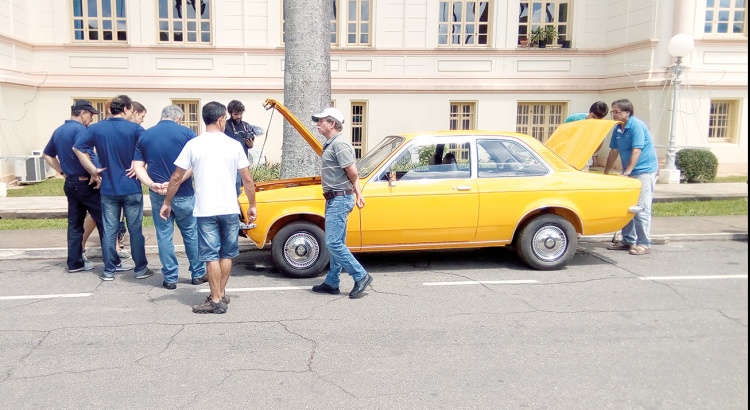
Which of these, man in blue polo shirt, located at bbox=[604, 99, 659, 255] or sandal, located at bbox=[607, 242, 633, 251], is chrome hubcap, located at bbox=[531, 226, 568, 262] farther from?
sandal, located at bbox=[607, 242, 633, 251]

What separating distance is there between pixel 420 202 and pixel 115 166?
3.20 metres

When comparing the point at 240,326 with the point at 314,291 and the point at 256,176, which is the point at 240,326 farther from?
the point at 256,176

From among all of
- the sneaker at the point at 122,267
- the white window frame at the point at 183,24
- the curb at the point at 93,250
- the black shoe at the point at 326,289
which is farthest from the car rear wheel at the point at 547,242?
the white window frame at the point at 183,24

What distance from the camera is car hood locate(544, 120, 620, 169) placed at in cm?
741

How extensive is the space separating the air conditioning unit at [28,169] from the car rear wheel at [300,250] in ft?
35.1

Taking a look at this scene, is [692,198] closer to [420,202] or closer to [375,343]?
[420,202]

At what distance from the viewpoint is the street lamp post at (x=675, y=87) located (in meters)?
14.1

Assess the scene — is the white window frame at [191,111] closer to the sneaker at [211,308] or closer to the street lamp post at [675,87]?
→ the street lamp post at [675,87]

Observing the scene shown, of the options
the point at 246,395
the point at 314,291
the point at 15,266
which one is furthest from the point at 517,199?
the point at 15,266

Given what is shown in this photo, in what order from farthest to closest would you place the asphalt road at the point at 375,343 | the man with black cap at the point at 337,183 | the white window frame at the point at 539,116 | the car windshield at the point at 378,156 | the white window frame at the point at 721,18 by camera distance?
the white window frame at the point at 539,116 → the white window frame at the point at 721,18 → the car windshield at the point at 378,156 → the man with black cap at the point at 337,183 → the asphalt road at the point at 375,343

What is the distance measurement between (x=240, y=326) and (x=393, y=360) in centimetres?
147

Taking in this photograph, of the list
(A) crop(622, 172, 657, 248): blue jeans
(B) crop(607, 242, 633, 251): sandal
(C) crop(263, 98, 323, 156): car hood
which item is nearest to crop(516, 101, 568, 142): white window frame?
(B) crop(607, 242, 633, 251): sandal

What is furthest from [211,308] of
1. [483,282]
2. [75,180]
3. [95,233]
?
[95,233]

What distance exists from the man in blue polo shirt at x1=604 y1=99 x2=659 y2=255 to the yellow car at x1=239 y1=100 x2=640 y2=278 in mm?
616
